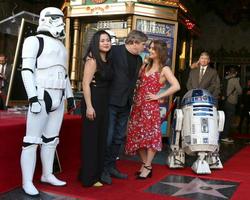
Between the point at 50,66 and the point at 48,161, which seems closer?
the point at 50,66

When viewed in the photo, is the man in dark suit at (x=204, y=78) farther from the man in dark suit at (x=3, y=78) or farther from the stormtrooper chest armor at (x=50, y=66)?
the man in dark suit at (x=3, y=78)

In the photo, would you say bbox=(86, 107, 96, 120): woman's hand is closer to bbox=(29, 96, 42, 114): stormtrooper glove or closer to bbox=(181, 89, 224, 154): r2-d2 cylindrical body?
bbox=(29, 96, 42, 114): stormtrooper glove

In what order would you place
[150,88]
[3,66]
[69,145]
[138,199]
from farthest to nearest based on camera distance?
[3,66], [69,145], [150,88], [138,199]

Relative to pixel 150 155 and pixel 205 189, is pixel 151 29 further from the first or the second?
pixel 205 189

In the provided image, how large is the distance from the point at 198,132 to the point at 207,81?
1.27m

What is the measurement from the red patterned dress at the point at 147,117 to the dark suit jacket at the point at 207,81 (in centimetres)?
151

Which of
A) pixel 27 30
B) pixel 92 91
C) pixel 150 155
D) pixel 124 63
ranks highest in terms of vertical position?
pixel 27 30

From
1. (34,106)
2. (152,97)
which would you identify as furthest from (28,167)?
(152,97)

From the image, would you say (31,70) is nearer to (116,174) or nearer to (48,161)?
(48,161)

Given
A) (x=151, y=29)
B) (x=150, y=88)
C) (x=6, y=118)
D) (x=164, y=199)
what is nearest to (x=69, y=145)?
(x=6, y=118)

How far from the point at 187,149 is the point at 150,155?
23.0 inches

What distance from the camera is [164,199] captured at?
305 centimetres

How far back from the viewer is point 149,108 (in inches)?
145

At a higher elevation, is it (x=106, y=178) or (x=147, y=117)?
(x=147, y=117)
